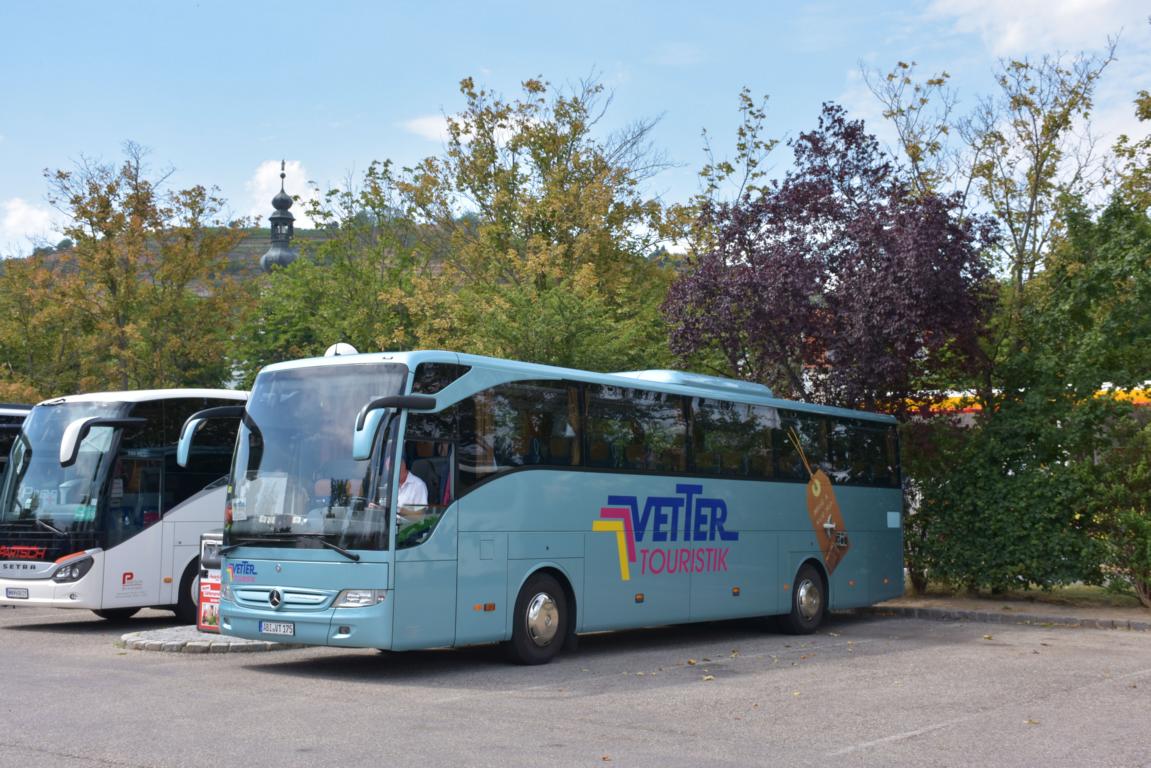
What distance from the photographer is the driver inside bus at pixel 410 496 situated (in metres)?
12.6

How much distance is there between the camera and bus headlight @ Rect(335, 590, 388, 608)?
12312 millimetres

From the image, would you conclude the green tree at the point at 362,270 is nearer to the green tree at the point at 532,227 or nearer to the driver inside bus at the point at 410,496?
the green tree at the point at 532,227

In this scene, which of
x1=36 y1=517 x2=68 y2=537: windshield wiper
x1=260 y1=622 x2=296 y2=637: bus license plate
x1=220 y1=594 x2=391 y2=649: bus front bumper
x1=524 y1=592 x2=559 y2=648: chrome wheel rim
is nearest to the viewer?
x1=220 y1=594 x2=391 y2=649: bus front bumper

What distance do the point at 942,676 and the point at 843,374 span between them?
8960mm

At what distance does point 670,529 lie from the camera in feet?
53.2

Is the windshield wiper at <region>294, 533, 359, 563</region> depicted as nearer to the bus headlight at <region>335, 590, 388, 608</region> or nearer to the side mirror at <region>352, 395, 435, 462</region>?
the bus headlight at <region>335, 590, 388, 608</region>

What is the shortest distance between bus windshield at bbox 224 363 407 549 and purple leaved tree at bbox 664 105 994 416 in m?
10.4

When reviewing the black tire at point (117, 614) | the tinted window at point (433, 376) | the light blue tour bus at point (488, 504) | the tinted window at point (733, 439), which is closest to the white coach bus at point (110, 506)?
the black tire at point (117, 614)

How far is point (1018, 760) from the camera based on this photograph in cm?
884

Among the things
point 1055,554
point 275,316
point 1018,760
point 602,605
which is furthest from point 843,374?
point 275,316

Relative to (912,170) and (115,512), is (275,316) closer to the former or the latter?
(912,170)

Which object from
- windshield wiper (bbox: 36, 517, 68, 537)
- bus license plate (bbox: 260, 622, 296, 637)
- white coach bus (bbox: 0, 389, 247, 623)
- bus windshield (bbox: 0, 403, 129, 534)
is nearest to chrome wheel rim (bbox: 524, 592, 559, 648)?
bus license plate (bbox: 260, 622, 296, 637)

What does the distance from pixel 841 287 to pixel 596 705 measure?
39.4 feet

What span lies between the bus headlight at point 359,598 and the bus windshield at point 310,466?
1.35 feet
